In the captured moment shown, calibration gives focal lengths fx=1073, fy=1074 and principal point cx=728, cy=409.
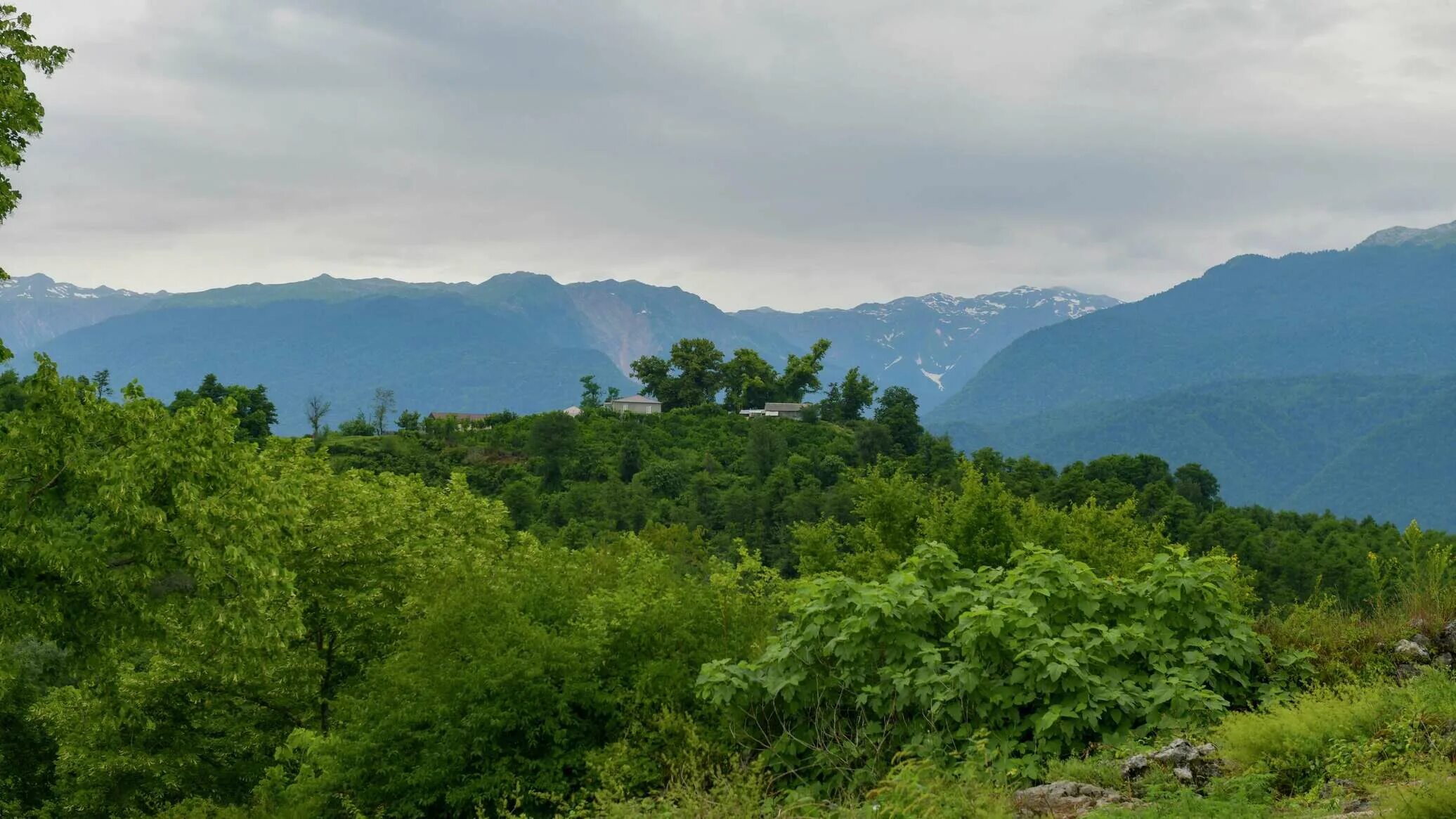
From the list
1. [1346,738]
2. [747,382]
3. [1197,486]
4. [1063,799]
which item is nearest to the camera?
[1063,799]

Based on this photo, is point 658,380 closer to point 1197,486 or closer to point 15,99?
point 1197,486

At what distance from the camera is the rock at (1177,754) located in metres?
8.59

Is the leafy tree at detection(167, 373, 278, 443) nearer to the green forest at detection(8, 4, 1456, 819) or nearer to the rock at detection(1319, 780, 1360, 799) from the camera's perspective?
the green forest at detection(8, 4, 1456, 819)

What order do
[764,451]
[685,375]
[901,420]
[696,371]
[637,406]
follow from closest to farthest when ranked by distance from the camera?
[764,451] < [901,420] < [696,371] < [685,375] < [637,406]

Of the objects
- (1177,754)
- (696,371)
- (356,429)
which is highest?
(696,371)

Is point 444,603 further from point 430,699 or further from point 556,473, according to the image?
point 556,473

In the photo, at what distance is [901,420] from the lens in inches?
4368

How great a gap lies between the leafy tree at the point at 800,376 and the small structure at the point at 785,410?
11.2 ft

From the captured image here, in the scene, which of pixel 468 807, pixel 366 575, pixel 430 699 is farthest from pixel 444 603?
pixel 366 575

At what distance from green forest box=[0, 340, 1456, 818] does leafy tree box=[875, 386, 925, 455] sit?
81260mm

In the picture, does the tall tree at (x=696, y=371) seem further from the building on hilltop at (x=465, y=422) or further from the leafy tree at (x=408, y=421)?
the leafy tree at (x=408, y=421)

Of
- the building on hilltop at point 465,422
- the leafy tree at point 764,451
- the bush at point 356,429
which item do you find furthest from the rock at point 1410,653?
the bush at point 356,429

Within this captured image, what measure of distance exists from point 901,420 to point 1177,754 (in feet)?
339

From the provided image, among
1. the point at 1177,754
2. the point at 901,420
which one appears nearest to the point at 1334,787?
the point at 1177,754
